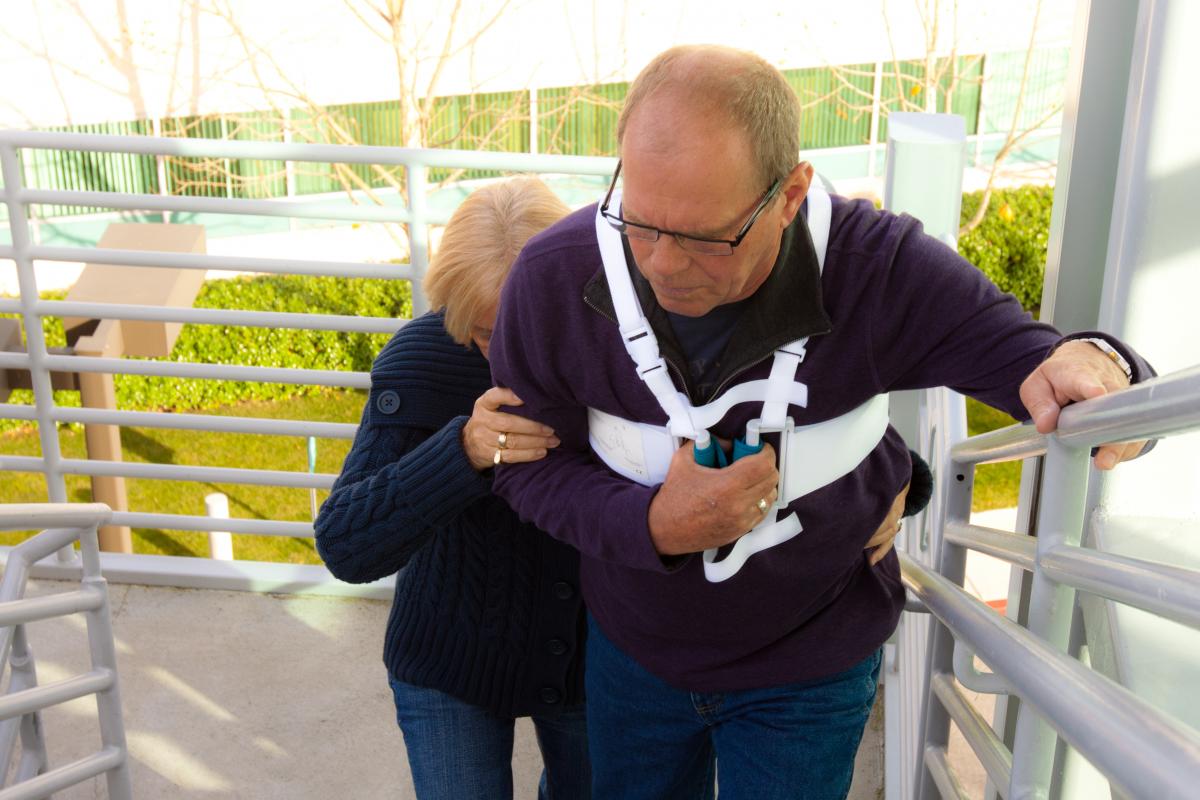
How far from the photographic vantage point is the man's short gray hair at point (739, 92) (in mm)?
1591

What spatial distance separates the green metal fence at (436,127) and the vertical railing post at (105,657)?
927 centimetres

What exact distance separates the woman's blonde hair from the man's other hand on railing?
89cm

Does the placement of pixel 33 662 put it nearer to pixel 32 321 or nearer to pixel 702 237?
pixel 32 321

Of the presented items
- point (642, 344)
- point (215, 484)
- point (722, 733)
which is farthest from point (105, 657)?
point (215, 484)

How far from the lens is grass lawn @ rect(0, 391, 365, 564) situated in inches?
346

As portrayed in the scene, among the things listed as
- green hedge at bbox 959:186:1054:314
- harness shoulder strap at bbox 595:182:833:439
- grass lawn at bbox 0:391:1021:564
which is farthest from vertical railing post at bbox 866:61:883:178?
harness shoulder strap at bbox 595:182:833:439

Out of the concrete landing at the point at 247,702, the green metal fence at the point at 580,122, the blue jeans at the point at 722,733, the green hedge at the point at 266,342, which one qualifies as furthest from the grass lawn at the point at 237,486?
the blue jeans at the point at 722,733

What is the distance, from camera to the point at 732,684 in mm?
2008

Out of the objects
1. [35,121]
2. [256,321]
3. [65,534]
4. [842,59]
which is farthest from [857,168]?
[65,534]

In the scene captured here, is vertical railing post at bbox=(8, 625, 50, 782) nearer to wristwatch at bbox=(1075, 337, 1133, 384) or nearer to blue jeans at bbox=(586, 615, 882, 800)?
blue jeans at bbox=(586, 615, 882, 800)

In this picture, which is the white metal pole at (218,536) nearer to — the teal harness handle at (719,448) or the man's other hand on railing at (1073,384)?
the teal harness handle at (719,448)

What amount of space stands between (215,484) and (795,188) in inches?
334

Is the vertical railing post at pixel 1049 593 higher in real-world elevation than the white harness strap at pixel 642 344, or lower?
lower

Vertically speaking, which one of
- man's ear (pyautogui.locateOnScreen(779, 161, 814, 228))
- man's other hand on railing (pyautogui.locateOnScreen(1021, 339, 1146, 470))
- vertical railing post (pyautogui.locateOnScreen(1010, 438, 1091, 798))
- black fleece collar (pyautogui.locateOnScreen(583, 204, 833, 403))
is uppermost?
man's ear (pyautogui.locateOnScreen(779, 161, 814, 228))
